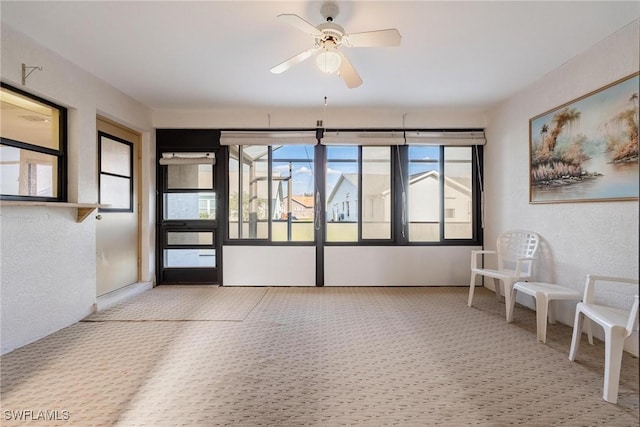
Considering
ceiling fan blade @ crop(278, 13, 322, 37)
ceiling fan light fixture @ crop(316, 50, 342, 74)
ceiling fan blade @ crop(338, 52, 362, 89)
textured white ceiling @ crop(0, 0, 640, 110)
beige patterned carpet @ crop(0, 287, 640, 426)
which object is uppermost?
textured white ceiling @ crop(0, 0, 640, 110)

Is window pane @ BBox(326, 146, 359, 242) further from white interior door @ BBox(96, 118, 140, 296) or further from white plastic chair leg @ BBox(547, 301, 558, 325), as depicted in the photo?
white interior door @ BBox(96, 118, 140, 296)

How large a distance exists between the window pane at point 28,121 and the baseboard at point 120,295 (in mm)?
1668

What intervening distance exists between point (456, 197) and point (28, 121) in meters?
4.86

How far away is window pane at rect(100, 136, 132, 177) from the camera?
11.8ft

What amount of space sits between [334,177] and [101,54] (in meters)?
2.91

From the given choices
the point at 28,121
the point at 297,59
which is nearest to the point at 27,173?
the point at 28,121

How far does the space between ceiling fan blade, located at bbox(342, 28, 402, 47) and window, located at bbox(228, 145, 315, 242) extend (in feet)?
7.72

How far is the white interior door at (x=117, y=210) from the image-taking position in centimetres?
356

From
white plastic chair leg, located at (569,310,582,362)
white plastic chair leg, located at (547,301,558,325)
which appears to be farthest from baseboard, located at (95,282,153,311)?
white plastic chair leg, located at (547,301,558,325)

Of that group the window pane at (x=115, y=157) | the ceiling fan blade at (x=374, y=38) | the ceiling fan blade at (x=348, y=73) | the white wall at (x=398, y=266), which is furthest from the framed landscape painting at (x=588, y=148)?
the window pane at (x=115, y=157)

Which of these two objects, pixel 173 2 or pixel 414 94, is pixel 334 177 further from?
pixel 173 2

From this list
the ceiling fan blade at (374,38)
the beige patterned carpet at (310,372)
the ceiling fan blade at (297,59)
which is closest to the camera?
the beige patterned carpet at (310,372)

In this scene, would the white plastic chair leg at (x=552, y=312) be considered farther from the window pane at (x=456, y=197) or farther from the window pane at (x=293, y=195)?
the window pane at (x=293, y=195)

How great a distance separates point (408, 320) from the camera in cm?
301
